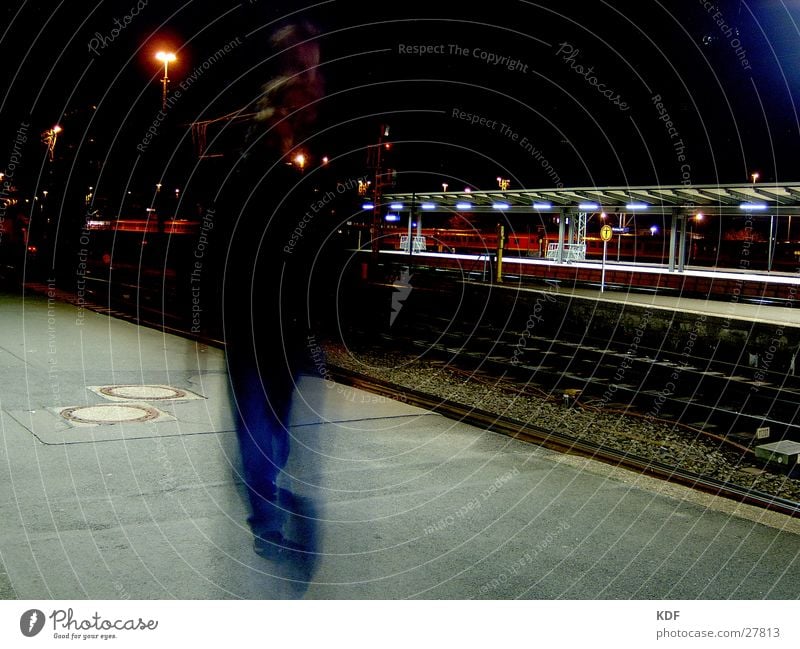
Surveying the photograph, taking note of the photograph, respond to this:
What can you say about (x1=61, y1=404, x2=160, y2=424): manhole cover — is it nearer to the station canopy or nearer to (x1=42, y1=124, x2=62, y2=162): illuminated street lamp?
the station canopy

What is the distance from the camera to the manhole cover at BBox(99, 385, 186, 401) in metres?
8.72

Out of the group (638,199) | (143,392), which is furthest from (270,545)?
(638,199)

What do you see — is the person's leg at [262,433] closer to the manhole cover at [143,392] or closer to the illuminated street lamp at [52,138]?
the manhole cover at [143,392]

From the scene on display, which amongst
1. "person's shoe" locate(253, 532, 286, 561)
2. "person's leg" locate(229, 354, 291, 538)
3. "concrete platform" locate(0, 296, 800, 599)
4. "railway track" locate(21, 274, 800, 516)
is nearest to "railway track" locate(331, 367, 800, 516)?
"railway track" locate(21, 274, 800, 516)

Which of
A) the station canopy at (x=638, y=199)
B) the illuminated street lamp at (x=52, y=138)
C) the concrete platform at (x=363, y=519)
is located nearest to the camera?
the concrete platform at (x=363, y=519)

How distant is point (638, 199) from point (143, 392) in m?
21.9

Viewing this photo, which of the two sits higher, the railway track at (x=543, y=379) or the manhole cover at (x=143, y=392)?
the manhole cover at (x=143, y=392)

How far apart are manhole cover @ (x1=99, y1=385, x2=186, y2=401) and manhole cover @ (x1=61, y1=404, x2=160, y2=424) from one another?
49cm

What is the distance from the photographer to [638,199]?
88.7ft

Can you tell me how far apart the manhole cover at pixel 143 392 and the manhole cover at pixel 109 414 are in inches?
19.1

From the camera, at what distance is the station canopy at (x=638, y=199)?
22984 mm

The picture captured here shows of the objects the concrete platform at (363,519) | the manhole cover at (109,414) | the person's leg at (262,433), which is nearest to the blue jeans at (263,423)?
the person's leg at (262,433)

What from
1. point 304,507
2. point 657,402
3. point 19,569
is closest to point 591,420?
point 657,402
